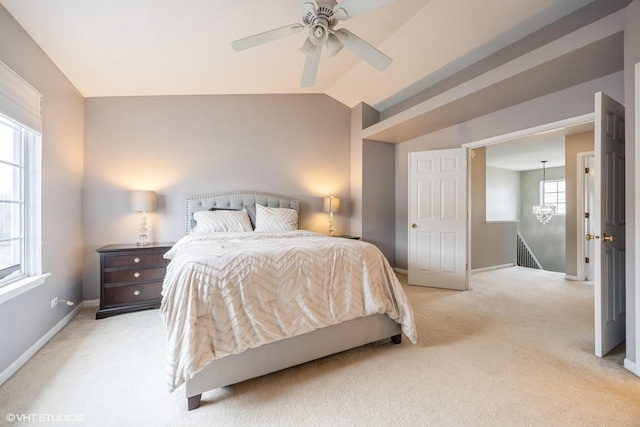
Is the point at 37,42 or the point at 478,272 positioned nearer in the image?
the point at 37,42

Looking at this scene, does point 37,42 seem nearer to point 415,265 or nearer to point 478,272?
point 415,265

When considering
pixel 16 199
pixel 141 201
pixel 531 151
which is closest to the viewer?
pixel 16 199

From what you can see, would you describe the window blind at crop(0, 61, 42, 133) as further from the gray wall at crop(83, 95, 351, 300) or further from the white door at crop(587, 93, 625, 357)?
the white door at crop(587, 93, 625, 357)

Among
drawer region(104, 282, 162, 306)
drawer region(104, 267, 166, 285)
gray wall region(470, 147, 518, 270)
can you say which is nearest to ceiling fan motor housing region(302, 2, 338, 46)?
drawer region(104, 267, 166, 285)

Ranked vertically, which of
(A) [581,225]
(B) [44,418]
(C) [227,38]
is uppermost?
(C) [227,38]

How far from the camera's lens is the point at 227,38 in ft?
8.80

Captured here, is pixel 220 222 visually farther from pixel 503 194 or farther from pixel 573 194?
pixel 503 194

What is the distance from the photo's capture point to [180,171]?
→ 3.74 meters

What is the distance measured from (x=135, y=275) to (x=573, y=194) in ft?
22.2

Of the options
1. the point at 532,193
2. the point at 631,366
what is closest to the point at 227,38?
the point at 631,366

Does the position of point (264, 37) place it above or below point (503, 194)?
above

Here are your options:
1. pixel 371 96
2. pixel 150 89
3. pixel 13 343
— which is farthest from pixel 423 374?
pixel 150 89

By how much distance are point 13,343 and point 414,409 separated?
8.96ft

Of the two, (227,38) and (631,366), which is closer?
(631,366)
